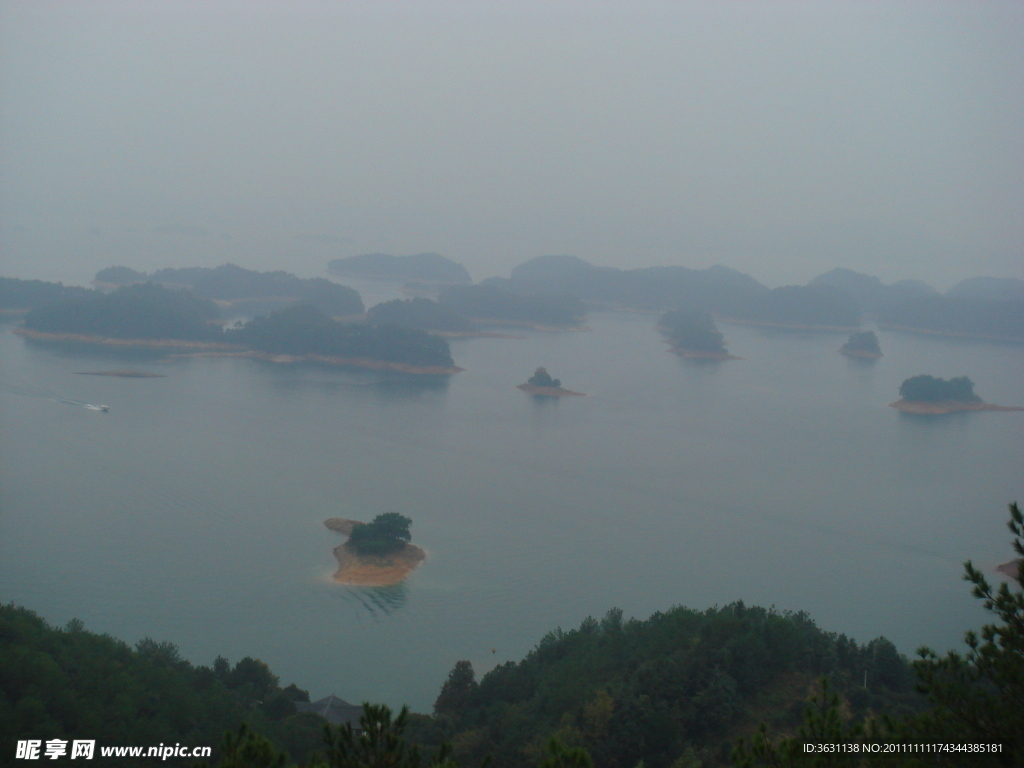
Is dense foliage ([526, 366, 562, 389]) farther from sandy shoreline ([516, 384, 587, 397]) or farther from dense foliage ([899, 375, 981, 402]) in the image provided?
dense foliage ([899, 375, 981, 402])

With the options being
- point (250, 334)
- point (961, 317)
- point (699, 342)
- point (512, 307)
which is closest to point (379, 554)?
point (250, 334)

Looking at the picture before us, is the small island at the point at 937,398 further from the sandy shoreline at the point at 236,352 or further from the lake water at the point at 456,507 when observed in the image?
the sandy shoreline at the point at 236,352

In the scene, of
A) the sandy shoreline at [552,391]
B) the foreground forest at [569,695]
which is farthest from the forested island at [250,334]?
the foreground forest at [569,695]

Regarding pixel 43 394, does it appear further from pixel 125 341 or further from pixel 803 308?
pixel 803 308

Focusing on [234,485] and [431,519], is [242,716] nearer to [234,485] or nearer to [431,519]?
[431,519]

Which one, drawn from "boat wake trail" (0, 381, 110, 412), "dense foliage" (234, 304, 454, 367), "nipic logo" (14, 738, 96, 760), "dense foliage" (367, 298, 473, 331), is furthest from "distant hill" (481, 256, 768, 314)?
"nipic logo" (14, 738, 96, 760)

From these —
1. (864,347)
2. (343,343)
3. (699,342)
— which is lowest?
(343,343)

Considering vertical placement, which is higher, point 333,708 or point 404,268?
point 404,268
